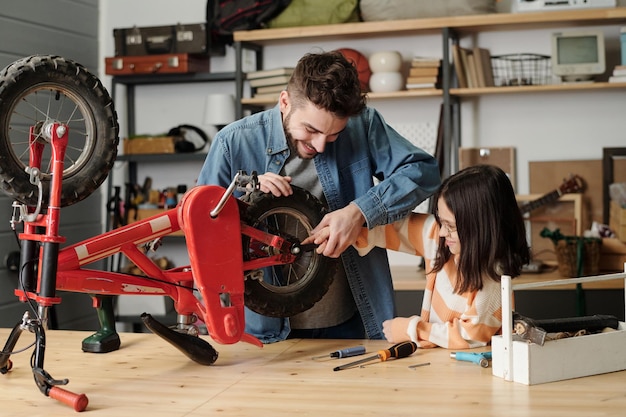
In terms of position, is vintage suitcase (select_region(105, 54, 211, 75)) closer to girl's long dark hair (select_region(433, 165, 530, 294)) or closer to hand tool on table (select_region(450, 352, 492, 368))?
girl's long dark hair (select_region(433, 165, 530, 294))

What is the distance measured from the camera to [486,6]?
405cm

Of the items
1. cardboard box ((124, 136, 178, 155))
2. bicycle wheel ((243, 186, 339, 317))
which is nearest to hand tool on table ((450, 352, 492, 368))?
bicycle wheel ((243, 186, 339, 317))

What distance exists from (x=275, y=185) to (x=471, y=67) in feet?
8.31

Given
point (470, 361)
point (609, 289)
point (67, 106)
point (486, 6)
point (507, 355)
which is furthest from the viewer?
point (486, 6)

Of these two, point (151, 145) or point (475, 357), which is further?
point (151, 145)

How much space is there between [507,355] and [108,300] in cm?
90

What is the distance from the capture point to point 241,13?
422 cm

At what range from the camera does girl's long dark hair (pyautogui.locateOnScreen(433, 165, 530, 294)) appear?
182 centimetres

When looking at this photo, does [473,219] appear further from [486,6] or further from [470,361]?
[486,6]

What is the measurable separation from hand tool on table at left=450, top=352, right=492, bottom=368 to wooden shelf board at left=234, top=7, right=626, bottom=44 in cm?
261

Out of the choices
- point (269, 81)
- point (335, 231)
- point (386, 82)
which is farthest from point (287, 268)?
point (269, 81)

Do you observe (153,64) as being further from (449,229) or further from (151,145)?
(449,229)

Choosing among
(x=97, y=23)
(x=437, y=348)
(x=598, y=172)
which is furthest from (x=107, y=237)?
(x=97, y=23)

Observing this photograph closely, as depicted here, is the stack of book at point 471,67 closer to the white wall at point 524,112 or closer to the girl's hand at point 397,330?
the white wall at point 524,112
